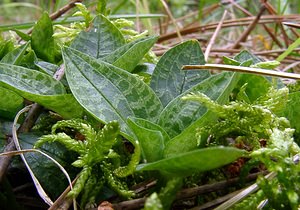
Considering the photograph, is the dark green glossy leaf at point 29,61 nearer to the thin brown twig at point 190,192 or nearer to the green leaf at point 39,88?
the green leaf at point 39,88

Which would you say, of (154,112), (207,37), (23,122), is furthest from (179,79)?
(207,37)

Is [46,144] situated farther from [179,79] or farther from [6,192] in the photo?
[179,79]

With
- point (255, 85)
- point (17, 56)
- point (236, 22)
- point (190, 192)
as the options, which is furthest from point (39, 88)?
point (236, 22)


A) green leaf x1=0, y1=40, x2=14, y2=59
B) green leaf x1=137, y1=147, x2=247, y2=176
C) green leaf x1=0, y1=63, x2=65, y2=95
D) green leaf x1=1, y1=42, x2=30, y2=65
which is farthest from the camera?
green leaf x1=0, y1=40, x2=14, y2=59

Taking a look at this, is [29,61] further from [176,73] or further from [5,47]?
[176,73]

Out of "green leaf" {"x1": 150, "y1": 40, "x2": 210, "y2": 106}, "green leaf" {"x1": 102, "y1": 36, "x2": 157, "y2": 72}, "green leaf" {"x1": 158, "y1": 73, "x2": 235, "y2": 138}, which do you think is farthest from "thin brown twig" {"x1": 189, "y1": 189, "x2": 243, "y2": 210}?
"green leaf" {"x1": 102, "y1": 36, "x2": 157, "y2": 72}

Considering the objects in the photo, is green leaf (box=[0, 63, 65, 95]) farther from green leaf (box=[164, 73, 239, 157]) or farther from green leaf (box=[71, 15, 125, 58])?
green leaf (box=[164, 73, 239, 157])
